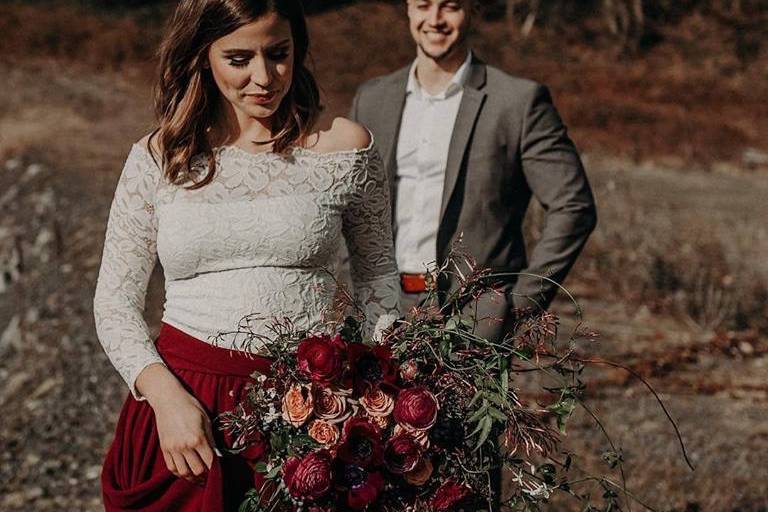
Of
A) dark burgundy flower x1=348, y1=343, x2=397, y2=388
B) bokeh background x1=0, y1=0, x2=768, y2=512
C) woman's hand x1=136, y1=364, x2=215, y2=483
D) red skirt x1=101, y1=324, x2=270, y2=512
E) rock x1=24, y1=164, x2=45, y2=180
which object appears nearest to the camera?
dark burgundy flower x1=348, y1=343, x2=397, y2=388

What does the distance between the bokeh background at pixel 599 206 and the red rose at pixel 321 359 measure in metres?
0.89

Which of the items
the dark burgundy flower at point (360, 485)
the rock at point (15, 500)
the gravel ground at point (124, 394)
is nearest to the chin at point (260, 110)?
the dark burgundy flower at point (360, 485)

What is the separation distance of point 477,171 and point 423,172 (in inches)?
8.3

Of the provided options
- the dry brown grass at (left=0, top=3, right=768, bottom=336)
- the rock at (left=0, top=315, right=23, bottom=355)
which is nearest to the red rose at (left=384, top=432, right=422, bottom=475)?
the rock at (left=0, top=315, right=23, bottom=355)

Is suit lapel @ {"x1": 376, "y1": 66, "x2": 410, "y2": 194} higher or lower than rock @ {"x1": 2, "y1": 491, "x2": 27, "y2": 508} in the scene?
higher

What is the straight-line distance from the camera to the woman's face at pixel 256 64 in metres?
2.64

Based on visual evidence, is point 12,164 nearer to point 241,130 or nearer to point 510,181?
point 510,181

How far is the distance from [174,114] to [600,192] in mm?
10569

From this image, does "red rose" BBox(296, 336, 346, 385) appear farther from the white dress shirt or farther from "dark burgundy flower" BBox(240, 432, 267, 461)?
the white dress shirt

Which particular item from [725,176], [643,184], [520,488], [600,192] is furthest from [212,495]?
[725,176]

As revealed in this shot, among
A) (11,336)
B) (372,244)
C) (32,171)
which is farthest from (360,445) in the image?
(32,171)

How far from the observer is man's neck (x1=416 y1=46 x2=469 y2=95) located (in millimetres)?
4055

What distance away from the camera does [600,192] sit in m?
12.9

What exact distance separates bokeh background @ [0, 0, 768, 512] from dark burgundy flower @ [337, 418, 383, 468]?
1.03m
